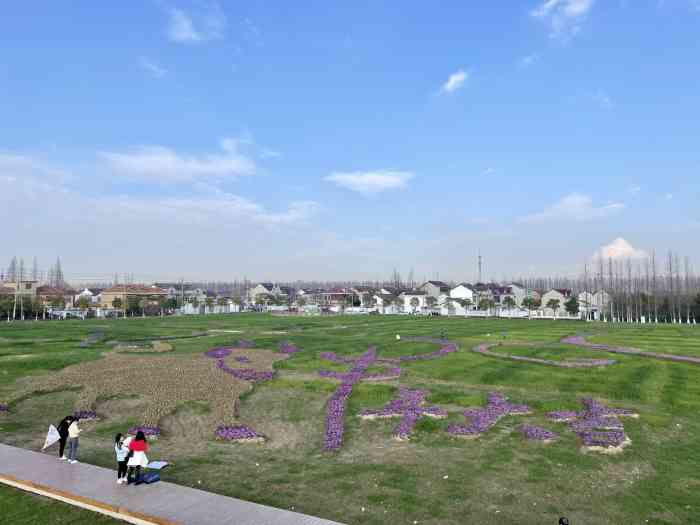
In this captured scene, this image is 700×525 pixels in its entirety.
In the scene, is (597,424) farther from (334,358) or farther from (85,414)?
(85,414)

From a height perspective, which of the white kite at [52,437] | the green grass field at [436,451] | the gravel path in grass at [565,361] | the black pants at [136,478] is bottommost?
the green grass field at [436,451]

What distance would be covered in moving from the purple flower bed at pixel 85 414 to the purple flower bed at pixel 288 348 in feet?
87.7

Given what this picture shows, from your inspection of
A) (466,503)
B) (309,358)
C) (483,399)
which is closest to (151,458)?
(466,503)

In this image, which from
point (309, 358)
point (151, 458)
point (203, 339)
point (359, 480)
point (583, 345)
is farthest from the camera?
point (203, 339)

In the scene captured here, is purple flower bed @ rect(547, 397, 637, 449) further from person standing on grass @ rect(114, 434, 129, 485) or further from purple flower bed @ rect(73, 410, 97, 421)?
purple flower bed @ rect(73, 410, 97, 421)

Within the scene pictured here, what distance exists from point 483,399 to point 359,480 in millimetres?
15972

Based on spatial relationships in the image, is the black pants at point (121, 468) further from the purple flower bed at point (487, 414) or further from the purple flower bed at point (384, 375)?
the purple flower bed at point (384, 375)

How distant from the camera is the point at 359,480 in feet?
64.1

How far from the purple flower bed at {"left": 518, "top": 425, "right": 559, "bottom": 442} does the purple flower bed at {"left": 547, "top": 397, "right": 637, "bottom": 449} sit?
145cm

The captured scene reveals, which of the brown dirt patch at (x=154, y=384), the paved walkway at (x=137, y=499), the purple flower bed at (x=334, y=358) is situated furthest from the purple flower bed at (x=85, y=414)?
the purple flower bed at (x=334, y=358)

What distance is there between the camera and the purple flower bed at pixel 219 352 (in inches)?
2045

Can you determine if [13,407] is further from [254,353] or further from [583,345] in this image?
[583,345]

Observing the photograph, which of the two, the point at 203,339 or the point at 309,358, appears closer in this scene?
the point at 309,358

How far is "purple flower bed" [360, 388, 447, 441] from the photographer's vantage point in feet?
87.7
